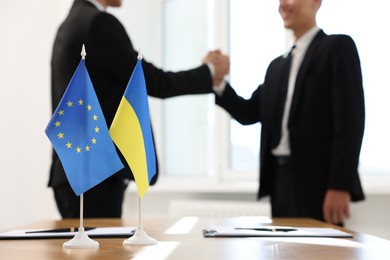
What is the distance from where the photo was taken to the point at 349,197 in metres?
2.29

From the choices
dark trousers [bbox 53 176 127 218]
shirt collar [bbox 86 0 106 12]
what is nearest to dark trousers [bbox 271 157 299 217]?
dark trousers [bbox 53 176 127 218]

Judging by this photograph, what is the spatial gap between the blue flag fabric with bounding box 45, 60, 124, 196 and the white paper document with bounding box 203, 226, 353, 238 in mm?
364

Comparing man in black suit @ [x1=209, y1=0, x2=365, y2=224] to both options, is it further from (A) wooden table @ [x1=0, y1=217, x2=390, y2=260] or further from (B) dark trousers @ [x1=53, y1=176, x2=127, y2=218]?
(A) wooden table @ [x1=0, y1=217, x2=390, y2=260]

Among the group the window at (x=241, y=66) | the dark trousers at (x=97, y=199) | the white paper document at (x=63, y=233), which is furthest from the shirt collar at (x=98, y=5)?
the window at (x=241, y=66)

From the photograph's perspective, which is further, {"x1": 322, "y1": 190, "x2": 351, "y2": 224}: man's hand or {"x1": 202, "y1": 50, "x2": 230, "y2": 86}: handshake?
{"x1": 202, "y1": 50, "x2": 230, "y2": 86}: handshake

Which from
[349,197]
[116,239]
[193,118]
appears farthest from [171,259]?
[193,118]

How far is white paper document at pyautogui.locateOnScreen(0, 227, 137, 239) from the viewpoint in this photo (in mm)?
1533

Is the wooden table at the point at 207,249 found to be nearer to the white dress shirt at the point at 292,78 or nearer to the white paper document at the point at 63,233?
the white paper document at the point at 63,233

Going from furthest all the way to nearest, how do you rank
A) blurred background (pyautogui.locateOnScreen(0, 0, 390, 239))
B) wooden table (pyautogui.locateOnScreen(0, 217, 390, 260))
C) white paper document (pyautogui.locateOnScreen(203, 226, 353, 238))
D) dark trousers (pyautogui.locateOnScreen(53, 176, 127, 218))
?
blurred background (pyautogui.locateOnScreen(0, 0, 390, 239)), dark trousers (pyautogui.locateOnScreen(53, 176, 127, 218)), white paper document (pyautogui.locateOnScreen(203, 226, 353, 238)), wooden table (pyautogui.locateOnScreen(0, 217, 390, 260))

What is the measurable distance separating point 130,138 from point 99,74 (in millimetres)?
1037

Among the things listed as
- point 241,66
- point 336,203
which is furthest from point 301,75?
point 241,66

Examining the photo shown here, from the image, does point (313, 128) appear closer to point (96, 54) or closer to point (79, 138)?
point (96, 54)

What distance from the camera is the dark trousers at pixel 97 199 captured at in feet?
7.25

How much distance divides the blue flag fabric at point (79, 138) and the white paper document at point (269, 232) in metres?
0.36
